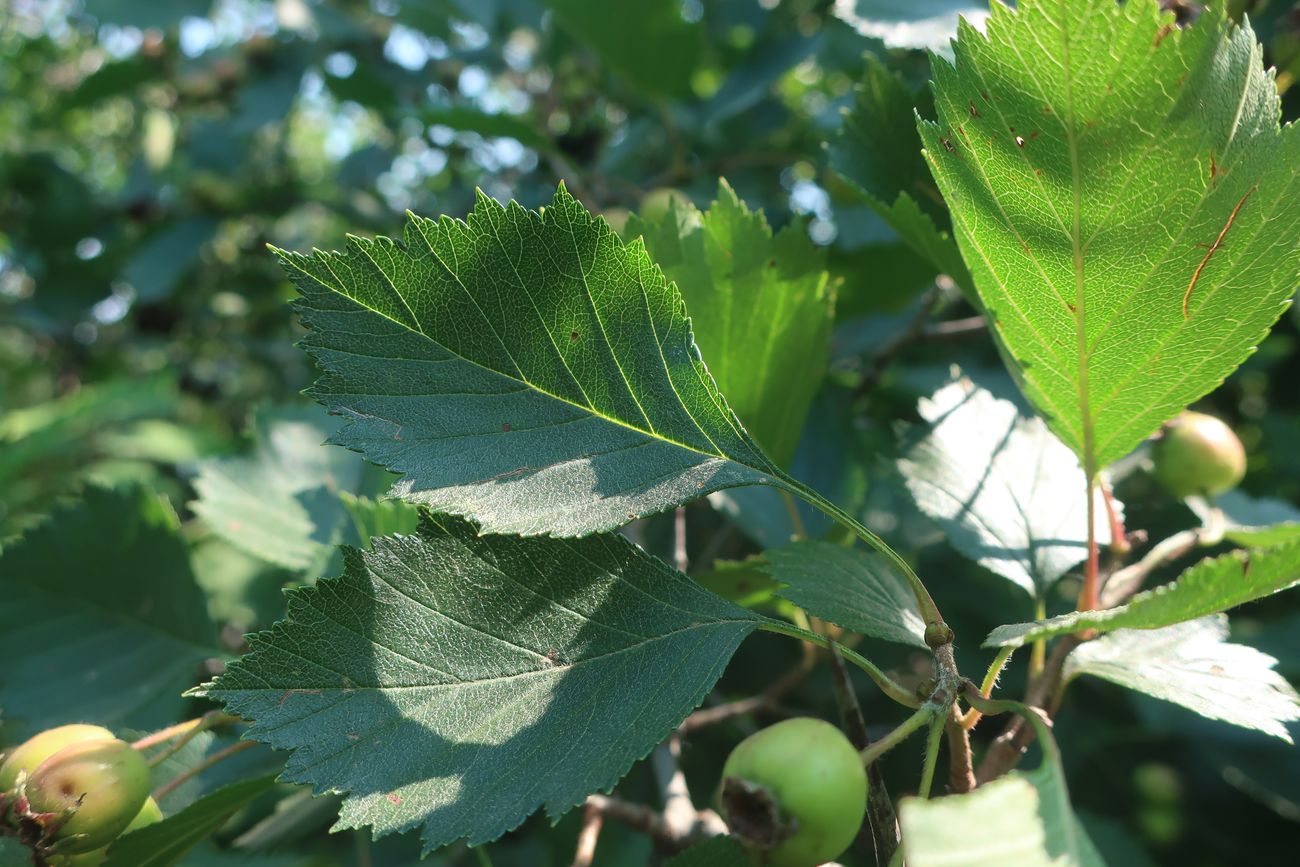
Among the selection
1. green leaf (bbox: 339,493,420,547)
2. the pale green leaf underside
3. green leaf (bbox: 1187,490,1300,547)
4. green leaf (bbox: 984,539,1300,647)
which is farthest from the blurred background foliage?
green leaf (bbox: 984,539,1300,647)

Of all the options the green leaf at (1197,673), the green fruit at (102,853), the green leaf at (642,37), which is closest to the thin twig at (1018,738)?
the green leaf at (1197,673)

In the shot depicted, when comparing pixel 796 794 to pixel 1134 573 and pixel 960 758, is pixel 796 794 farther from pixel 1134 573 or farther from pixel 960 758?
pixel 1134 573

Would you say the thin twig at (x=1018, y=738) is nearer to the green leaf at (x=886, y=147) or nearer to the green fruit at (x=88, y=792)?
the green leaf at (x=886, y=147)

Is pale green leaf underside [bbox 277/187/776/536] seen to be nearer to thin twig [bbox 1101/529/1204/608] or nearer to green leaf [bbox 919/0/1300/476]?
green leaf [bbox 919/0/1300/476]

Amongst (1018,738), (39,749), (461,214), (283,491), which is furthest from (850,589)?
(461,214)

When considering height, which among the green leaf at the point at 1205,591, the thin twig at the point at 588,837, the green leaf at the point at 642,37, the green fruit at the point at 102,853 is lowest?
the thin twig at the point at 588,837

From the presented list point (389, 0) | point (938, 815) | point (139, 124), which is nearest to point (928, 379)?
point (938, 815)

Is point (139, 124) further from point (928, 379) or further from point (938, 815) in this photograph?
point (938, 815)
